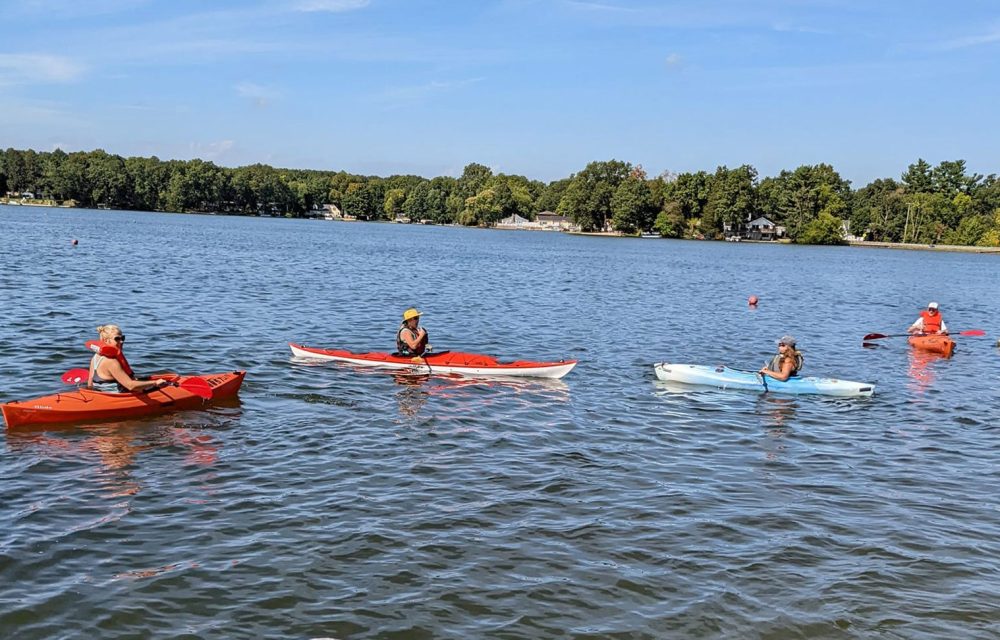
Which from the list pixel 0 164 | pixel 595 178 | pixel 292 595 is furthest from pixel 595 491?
pixel 0 164

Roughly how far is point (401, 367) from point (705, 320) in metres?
19.0

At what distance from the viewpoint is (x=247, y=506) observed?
1038 cm

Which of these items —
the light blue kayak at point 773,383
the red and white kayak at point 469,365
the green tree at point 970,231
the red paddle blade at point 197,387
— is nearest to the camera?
the red paddle blade at point 197,387

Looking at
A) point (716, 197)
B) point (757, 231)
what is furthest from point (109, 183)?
point (757, 231)

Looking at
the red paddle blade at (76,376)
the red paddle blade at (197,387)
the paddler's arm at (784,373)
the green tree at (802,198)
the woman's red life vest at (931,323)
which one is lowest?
the red paddle blade at (197,387)

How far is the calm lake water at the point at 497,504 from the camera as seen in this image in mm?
7945

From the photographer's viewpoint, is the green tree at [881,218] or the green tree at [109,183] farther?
the green tree at [109,183]

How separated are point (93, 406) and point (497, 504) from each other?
24.4ft

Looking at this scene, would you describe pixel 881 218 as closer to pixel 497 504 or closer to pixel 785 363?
pixel 785 363

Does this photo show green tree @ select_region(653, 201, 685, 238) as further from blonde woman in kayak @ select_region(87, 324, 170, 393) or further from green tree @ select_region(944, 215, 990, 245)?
blonde woman in kayak @ select_region(87, 324, 170, 393)

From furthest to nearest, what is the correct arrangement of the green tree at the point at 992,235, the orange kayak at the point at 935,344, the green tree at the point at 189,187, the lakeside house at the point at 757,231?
1. the green tree at the point at 189,187
2. the lakeside house at the point at 757,231
3. the green tree at the point at 992,235
4. the orange kayak at the point at 935,344

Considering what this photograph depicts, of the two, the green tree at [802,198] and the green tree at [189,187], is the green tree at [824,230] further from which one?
the green tree at [189,187]

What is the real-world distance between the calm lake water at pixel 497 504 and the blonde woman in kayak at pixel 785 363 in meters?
0.88

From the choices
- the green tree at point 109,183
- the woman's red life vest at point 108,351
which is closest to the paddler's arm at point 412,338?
the woman's red life vest at point 108,351
